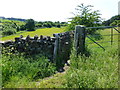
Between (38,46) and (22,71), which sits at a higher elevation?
(38,46)

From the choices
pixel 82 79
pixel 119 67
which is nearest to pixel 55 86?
pixel 82 79

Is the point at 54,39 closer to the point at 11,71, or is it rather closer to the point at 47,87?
the point at 11,71

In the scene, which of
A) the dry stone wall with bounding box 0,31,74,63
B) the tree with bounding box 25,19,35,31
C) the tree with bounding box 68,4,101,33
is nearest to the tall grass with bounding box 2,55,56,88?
the dry stone wall with bounding box 0,31,74,63

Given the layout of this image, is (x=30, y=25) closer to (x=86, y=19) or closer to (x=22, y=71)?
(x=86, y=19)

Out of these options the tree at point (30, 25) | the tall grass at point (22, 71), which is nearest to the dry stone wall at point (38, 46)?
the tall grass at point (22, 71)

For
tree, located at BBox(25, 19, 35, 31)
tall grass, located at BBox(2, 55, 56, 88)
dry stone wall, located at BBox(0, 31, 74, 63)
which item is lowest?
tall grass, located at BBox(2, 55, 56, 88)

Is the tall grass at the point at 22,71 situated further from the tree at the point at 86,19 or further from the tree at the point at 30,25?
the tree at the point at 30,25

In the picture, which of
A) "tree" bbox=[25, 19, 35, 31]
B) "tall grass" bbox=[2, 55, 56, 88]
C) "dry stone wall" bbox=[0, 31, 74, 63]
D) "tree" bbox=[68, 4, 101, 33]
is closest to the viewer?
"tall grass" bbox=[2, 55, 56, 88]

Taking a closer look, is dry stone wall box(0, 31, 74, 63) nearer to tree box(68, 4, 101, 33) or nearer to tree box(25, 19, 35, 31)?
tree box(68, 4, 101, 33)

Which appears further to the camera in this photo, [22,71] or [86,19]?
[86,19]

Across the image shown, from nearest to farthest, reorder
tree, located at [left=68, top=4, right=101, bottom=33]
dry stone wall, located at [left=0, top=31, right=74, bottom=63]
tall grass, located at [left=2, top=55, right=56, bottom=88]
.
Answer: tall grass, located at [left=2, top=55, right=56, bottom=88]
dry stone wall, located at [left=0, top=31, right=74, bottom=63]
tree, located at [left=68, top=4, right=101, bottom=33]

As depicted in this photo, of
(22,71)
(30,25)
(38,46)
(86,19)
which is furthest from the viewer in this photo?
Answer: (30,25)

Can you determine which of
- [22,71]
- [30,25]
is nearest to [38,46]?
[22,71]

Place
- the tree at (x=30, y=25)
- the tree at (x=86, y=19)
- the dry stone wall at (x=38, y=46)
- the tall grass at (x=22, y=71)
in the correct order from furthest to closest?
the tree at (x=30, y=25)
the tree at (x=86, y=19)
the dry stone wall at (x=38, y=46)
the tall grass at (x=22, y=71)
